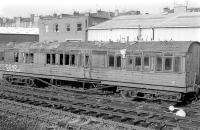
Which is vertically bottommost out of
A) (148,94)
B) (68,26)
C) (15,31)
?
(148,94)

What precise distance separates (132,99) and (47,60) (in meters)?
7.23

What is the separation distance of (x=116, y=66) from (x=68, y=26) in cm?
2500

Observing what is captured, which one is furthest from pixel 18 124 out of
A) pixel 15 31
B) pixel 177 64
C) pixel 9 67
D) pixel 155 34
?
pixel 15 31

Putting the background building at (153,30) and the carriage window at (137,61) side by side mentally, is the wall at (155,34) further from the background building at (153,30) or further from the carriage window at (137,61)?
the carriage window at (137,61)

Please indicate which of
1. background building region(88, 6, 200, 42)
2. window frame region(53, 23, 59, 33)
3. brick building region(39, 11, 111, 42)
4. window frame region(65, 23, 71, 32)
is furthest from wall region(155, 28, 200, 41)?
window frame region(53, 23, 59, 33)

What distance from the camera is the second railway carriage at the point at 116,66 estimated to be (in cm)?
1569

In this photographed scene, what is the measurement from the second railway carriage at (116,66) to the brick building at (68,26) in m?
17.0

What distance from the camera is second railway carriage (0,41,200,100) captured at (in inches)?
618

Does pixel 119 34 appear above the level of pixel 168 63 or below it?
above

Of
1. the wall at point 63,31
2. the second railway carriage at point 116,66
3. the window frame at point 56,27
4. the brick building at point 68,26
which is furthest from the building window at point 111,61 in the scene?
the window frame at point 56,27

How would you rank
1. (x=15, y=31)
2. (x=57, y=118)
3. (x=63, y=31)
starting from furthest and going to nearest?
(x=15, y=31)
(x=63, y=31)
(x=57, y=118)

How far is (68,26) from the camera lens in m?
41.7

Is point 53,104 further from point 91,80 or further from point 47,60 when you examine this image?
point 47,60

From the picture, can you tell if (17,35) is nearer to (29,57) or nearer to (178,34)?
(29,57)
